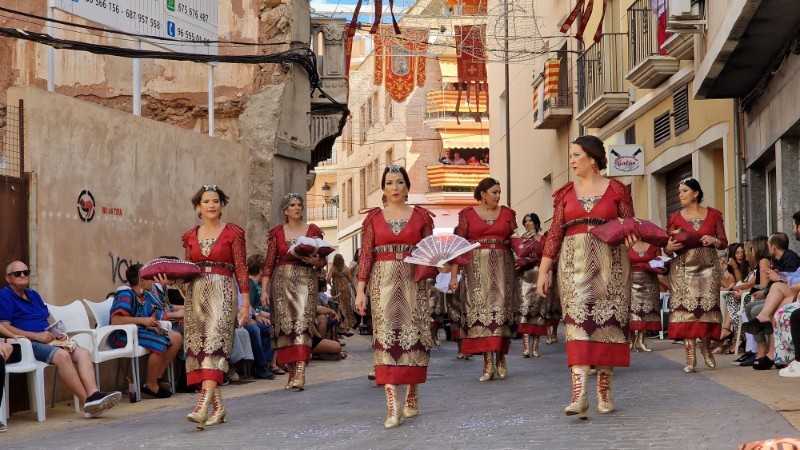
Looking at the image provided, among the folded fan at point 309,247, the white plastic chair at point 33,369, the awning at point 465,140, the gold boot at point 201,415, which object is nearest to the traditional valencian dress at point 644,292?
the folded fan at point 309,247

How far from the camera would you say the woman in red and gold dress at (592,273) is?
9.84 metres

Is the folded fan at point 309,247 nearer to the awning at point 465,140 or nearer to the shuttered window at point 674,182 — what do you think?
the shuttered window at point 674,182

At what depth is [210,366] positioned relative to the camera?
10.6 m

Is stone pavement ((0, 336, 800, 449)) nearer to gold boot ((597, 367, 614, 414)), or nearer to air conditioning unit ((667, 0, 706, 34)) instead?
gold boot ((597, 367, 614, 414))

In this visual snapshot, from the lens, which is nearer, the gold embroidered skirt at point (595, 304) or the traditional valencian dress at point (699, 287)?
the gold embroidered skirt at point (595, 304)

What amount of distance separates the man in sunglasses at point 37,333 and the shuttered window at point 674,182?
46.7 feet

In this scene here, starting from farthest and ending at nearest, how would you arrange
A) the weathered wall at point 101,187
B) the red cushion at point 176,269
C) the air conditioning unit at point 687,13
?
the air conditioning unit at point 687,13
the weathered wall at point 101,187
the red cushion at point 176,269

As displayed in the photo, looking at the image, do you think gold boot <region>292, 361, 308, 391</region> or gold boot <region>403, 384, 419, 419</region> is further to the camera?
gold boot <region>292, 361, 308, 391</region>

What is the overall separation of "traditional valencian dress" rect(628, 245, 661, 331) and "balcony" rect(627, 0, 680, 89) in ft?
25.6

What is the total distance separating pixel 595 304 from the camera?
32.4ft

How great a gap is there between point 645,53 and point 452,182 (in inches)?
1394

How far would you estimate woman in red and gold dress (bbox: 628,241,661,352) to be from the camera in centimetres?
1593

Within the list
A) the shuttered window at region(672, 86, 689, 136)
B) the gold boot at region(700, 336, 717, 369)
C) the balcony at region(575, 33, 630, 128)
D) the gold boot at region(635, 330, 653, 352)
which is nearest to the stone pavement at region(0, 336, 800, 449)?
the gold boot at region(700, 336, 717, 369)

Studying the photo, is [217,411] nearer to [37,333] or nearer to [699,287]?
[37,333]
